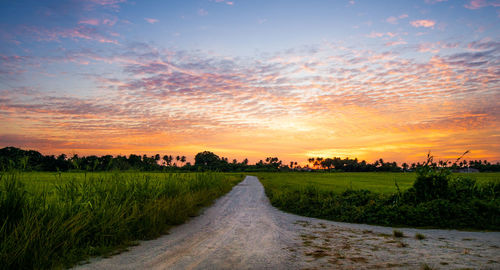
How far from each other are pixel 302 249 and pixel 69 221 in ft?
19.6

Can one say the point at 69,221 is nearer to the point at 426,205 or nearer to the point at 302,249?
the point at 302,249

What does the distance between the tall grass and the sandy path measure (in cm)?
66

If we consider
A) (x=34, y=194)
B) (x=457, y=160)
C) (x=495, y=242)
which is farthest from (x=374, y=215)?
(x=34, y=194)

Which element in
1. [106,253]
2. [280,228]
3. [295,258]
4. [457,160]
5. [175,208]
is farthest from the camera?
[457,160]

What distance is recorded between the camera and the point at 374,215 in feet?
43.8

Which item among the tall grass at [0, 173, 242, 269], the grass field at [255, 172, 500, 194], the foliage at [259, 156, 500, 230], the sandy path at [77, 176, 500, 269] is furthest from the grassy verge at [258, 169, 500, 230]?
the tall grass at [0, 173, 242, 269]

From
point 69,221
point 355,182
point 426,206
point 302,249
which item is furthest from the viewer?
point 355,182

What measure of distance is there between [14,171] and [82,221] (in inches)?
86.4

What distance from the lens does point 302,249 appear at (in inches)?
322

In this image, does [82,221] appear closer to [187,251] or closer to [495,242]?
[187,251]

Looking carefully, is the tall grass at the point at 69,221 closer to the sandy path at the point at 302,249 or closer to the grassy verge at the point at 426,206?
the sandy path at the point at 302,249

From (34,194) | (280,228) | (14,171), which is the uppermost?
(14,171)

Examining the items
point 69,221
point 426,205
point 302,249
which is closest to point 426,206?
point 426,205

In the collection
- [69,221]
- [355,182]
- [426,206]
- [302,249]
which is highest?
[69,221]
